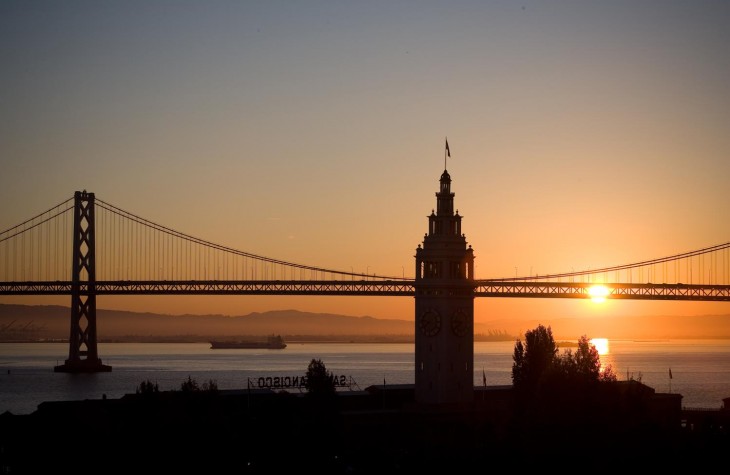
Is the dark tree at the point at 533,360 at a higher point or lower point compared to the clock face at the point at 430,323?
lower

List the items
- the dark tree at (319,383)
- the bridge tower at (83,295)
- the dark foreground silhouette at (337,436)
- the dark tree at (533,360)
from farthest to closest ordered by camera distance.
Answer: the bridge tower at (83,295), the dark tree at (533,360), the dark tree at (319,383), the dark foreground silhouette at (337,436)

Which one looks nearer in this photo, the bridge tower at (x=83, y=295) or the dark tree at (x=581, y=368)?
the dark tree at (x=581, y=368)

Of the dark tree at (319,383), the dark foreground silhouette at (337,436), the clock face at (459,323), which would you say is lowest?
the dark foreground silhouette at (337,436)

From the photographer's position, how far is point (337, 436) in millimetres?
58344

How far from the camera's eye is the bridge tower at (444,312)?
6625cm

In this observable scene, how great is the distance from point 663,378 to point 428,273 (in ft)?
374

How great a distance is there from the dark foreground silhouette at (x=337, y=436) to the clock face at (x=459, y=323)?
4099 mm

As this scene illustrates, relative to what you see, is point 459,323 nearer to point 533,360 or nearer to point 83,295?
point 533,360

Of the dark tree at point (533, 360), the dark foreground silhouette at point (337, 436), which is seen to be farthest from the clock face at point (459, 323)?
the dark tree at point (533, 360)

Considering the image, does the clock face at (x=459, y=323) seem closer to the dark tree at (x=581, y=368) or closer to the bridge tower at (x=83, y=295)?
the dark tree at (x=581, y=368)

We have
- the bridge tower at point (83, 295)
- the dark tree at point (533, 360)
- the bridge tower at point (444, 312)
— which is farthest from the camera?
the bridge tower at point (83, 295)

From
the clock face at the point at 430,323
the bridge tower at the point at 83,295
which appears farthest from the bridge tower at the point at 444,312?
the bridge tower at the point at 83,295

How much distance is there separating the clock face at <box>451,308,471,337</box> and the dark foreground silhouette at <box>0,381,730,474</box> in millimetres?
4099

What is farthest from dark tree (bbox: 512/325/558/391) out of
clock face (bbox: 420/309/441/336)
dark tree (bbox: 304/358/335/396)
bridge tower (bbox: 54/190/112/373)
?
bridge tower (bbox: 54/190/112/373)
